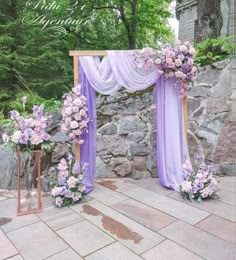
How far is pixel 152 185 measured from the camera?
11.6 feet

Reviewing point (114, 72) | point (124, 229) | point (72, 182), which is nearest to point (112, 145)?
point (72, 182)

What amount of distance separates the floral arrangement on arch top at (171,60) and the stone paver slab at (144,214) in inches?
64.2

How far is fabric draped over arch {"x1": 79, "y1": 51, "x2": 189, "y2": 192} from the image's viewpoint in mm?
3146

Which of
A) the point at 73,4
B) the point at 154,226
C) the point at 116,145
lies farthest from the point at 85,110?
the point at 73,4

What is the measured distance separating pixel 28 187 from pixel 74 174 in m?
0.69

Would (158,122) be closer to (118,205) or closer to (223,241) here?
(118,205)

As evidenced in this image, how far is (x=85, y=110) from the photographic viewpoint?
304cm

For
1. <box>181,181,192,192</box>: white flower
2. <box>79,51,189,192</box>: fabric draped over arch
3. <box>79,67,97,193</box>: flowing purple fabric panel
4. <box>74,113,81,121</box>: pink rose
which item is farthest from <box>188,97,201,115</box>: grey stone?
<box>74,113,81,121</box>: pink rose

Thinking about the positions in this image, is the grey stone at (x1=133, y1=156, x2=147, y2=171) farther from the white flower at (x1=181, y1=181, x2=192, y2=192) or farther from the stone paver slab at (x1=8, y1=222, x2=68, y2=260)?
the stone paver slab at (x1=8, y1=222, x2=68, y2=260)

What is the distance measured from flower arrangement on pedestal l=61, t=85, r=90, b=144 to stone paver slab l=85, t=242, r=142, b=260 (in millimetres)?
1403

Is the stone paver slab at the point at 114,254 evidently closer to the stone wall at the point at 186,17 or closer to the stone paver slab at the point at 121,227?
the stone paver slab at the point at 121,227

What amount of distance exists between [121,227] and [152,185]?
123cm

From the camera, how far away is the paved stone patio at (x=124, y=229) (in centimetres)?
203

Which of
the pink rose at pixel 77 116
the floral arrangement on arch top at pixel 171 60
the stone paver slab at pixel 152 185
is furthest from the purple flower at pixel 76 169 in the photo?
the floral arrangement on arch top at pixel 171 60
